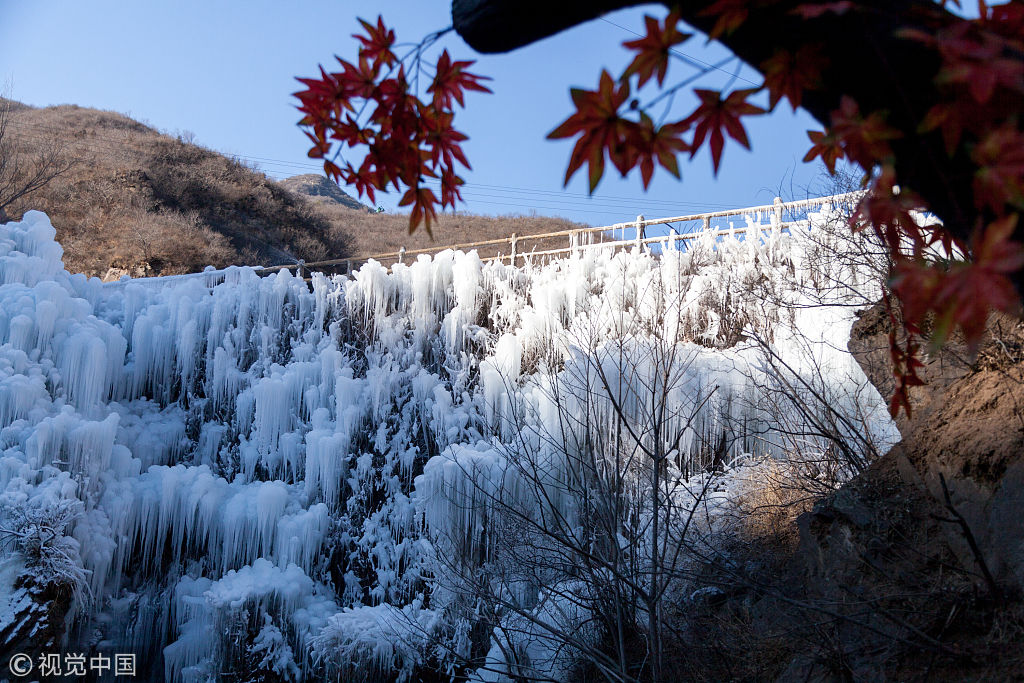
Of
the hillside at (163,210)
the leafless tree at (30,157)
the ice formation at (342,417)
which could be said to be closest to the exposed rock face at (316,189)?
the hillside at (163,210)

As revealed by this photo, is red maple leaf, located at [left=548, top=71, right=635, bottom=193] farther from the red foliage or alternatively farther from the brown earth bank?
the brown earth bank

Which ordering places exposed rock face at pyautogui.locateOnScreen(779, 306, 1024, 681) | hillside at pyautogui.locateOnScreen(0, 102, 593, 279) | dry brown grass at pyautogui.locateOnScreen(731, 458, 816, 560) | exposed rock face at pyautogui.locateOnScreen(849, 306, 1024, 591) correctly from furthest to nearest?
hillside at pyautogui.locateOnScreen(0, 102, 593, 279)
dry brown grass at pyautogui.locateOnScreen(731, 458, 816, 560)
exposed rock face at pyautogui.locateOnScreen(849, 306, 1024, 591)
exposed rock face at pyautogui.locateOnScreen(779, 306, 1024, 681)

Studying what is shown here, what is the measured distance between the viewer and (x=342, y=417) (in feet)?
28.0

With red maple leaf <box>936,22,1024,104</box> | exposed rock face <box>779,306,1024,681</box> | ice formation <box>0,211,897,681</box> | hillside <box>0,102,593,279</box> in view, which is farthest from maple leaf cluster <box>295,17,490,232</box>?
hillside <box>0,102,593,279</box>

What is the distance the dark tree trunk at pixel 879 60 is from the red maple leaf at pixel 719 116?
4.4 inches

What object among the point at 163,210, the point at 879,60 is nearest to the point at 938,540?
the point at 879,60

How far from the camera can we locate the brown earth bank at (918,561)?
2719mm

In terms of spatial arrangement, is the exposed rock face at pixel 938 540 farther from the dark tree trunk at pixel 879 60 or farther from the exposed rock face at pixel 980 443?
the dark tree trunk at pixel 879 60

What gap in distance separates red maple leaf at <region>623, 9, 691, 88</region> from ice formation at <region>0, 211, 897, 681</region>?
3.91 metres

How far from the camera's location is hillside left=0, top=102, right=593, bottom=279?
20.1 m

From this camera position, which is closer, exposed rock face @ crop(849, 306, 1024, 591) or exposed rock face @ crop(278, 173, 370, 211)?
exposed rock face @ crop(849, 306, 1024, 591)

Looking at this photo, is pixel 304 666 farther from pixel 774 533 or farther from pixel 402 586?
pixel 774 533

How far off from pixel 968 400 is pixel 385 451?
6.49 meters

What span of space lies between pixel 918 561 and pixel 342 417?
6.65 m
